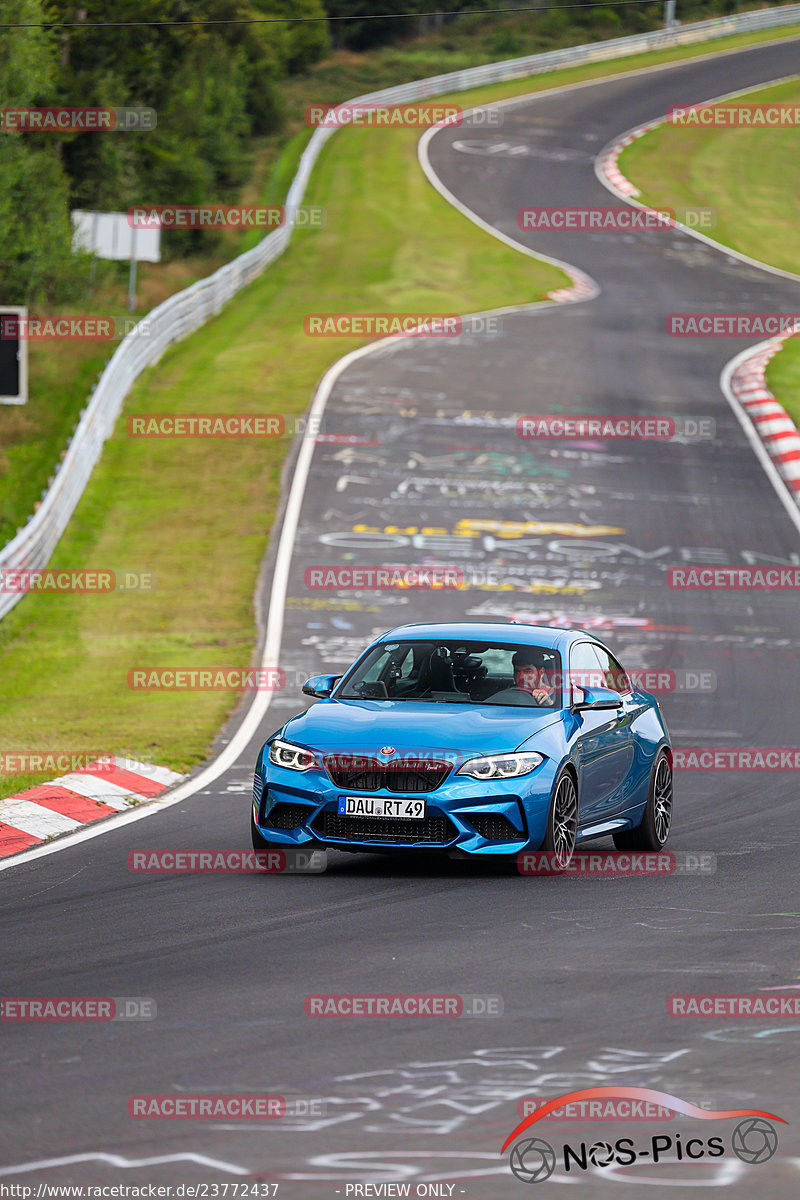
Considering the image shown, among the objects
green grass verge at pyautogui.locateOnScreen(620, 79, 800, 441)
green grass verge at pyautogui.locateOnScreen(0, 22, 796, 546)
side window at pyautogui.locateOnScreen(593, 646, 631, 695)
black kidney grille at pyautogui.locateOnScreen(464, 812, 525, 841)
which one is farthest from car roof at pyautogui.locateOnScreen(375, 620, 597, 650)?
green grass verge at pyautogui.locateOnScreen(620, 79, 800, 441)

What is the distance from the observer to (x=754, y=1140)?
5.54 meters

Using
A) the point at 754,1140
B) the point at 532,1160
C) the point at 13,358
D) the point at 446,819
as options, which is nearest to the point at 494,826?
the point at 446,819

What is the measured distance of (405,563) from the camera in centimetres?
2409

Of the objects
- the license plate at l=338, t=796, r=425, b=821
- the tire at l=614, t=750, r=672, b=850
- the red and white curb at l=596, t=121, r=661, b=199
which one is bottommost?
the red and white curb at l=596, t=121, r=661, b=199

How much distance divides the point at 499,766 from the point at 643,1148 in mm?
4698

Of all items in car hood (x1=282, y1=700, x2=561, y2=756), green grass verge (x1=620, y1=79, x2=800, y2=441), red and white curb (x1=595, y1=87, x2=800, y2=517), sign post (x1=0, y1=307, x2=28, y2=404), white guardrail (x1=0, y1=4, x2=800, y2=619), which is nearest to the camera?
car hood (x1=282, y1=700, x2=561, y2=756)

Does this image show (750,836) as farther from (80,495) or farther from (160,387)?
(160,387)

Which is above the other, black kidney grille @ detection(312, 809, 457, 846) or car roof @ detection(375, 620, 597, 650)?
car roof @ detection(375, 620, 597, 650)

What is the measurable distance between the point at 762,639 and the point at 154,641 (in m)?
7.38

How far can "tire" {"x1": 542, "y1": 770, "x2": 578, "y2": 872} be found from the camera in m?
10.2

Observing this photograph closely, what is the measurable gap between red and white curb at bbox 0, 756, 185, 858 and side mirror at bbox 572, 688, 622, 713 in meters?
3.51

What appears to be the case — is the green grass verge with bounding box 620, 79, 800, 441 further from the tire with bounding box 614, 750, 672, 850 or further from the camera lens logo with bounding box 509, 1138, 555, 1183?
the camera lens logo with bounding box 509, 1138, 555, 1183

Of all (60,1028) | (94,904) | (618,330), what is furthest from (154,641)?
(618,330)

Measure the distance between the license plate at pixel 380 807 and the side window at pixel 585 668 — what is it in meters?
1.69
